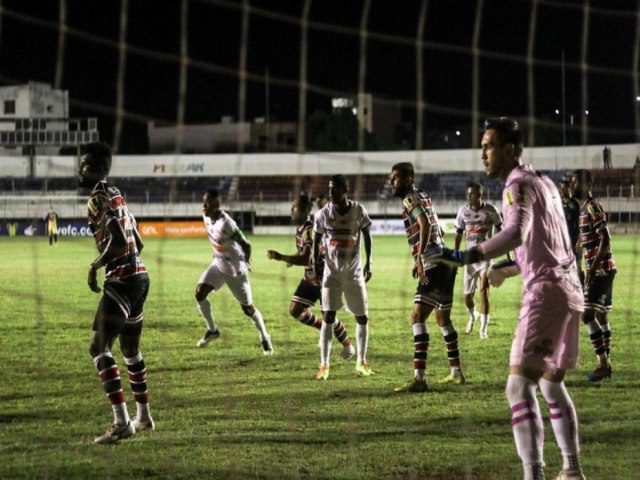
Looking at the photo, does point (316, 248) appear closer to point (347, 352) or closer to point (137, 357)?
point (347, 352)

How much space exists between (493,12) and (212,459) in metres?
7.04

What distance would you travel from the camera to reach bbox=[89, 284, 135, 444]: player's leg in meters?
7.25

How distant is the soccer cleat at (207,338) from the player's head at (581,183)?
5.23m

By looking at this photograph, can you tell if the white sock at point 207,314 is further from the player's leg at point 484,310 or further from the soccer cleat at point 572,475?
the soccer cleat at point 572,475

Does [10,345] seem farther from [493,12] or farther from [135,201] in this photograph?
[135,201]

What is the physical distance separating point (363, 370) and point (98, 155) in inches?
162

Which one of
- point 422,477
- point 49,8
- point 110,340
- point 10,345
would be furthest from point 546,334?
point 10,345

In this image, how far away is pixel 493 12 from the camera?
11414 millimetres

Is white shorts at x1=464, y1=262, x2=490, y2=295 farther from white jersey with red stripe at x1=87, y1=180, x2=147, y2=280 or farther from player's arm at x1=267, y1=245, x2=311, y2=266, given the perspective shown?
white jersey with red stripe at x1=87, y1=180, x2=147, y2=280

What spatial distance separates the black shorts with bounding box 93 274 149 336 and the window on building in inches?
1546

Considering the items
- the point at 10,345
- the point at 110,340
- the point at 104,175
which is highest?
the point at 104,175

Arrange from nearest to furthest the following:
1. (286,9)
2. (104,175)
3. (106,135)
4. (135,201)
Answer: (104,175)
(286,9)
(135,201)
(106,135)

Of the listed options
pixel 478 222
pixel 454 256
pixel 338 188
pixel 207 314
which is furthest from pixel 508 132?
pixel 478 222

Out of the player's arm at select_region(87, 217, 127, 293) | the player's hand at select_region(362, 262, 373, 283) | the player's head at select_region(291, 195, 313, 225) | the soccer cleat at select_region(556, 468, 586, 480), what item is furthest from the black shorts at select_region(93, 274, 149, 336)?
the player's head at select_region(291, 195, 313, 225)
